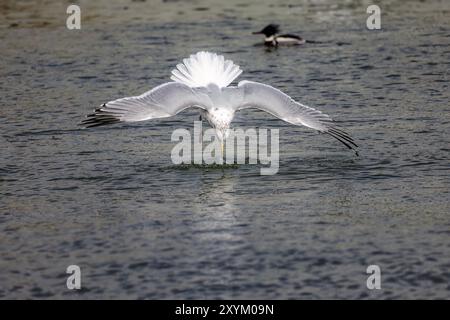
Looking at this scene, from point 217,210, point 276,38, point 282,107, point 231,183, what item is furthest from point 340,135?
point 276,38

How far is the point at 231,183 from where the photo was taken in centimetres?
1123

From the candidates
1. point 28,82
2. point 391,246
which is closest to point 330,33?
point 28,82

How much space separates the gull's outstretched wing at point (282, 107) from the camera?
11586 millimetres

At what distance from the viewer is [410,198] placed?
10477mm

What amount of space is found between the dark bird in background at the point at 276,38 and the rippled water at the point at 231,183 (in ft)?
0.80

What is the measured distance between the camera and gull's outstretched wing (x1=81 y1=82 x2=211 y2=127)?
11.1 m

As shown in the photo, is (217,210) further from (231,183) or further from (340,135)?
(340,135)

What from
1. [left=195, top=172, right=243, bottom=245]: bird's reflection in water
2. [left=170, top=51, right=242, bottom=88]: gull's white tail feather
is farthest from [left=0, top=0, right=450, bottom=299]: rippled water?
[left=170, top=51, right=242, bottom=88]: gull's white tail feather

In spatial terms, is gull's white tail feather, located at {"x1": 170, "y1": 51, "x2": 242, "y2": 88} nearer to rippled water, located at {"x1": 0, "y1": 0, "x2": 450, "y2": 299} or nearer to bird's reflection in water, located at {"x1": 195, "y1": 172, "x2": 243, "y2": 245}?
rippled water, located at {"x1": 0, "y1": 0, "x2": 450, "y2": 299}

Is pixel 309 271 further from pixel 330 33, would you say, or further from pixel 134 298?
pixel 330 33

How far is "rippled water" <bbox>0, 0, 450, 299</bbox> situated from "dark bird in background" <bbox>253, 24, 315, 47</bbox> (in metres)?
0.24

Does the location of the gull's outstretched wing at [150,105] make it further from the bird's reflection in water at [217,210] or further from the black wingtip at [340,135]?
the black wingtip at [340,135]

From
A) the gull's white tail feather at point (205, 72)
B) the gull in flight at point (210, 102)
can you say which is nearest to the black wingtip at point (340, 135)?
the gull in flight at point (210, 102)
